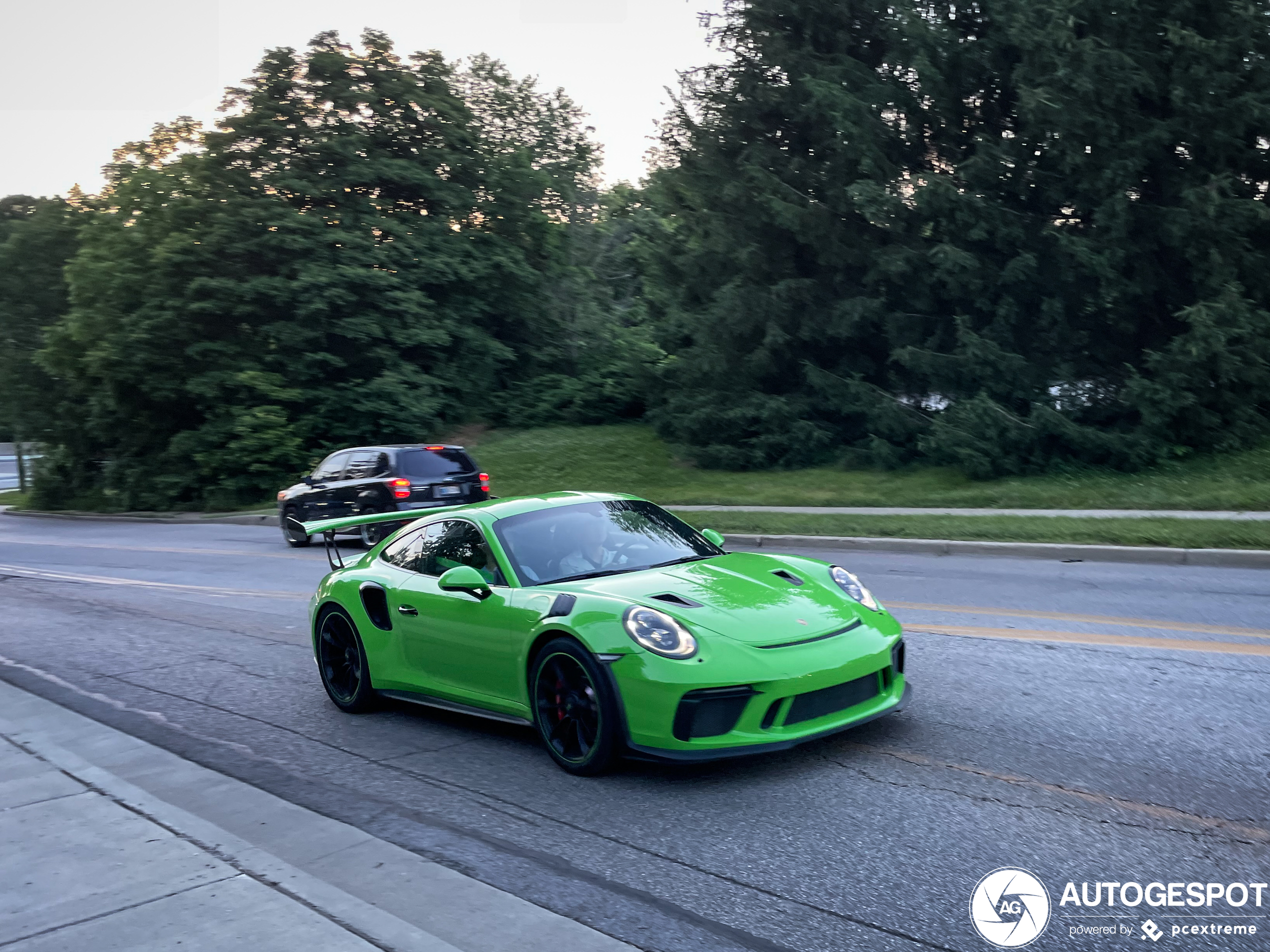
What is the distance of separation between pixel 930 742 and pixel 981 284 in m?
19.8

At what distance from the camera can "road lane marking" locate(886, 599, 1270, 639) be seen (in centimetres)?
828

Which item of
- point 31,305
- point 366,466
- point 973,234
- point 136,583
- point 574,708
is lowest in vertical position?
point 136,583

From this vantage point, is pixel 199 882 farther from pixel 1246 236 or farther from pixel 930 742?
pixel 1246 236

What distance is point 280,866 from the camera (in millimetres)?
4355

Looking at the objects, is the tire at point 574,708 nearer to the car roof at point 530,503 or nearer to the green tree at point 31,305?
the car roof at point 530,503

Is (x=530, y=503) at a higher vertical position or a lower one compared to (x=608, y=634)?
higher

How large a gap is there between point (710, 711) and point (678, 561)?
1.54m

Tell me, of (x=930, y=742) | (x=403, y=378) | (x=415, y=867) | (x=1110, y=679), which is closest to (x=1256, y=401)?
(x=1110, y=679)

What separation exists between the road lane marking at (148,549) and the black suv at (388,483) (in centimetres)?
65

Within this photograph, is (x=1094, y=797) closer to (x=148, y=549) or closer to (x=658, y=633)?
(x=658, y=633)

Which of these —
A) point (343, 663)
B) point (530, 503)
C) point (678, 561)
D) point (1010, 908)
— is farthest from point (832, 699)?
point (343, 663)

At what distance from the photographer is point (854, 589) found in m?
6.34

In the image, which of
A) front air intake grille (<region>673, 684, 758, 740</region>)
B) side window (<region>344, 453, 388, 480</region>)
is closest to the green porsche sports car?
front air intake grille (<region>673, 684, 758, 740</region>)

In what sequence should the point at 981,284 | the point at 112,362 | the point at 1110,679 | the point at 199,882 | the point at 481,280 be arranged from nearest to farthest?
the point at 199,882, the point at 1110,679, the point at 981,284, the point at 112,362, the point at 481,280
